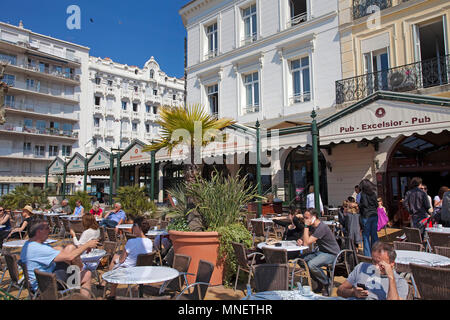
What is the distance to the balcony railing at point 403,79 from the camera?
9.98 m

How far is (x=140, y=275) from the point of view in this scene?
3.55 meters

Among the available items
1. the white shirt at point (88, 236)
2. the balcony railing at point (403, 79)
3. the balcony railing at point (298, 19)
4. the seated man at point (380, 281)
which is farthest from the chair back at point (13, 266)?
the balcony railing at point (298, 19)

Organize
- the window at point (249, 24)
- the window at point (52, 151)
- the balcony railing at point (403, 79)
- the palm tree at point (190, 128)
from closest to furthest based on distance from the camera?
the palm tree at point (190, 128), the balcony railing at point (403, 79), the window at point (249, 24), the window at point (52, 151)

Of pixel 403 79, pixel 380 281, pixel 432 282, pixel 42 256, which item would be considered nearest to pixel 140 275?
pixel 42 256

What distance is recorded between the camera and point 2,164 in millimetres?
34750

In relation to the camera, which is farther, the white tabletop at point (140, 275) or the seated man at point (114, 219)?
the seated man at point (114, 219)

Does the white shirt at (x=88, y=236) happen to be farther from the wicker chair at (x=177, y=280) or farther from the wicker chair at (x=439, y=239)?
the wicker chair at (x=439, y=239)

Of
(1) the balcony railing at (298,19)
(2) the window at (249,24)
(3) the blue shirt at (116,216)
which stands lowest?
(3) the blue shirt at (116,216)

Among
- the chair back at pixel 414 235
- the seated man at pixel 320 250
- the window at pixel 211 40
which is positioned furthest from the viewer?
the window at pixel 211 40

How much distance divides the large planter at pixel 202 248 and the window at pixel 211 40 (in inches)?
560

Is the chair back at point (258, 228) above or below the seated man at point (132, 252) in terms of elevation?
below

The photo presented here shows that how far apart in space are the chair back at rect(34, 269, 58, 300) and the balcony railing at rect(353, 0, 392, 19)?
12911mm

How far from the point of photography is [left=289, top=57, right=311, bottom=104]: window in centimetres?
1357
